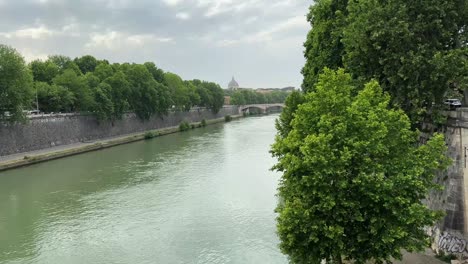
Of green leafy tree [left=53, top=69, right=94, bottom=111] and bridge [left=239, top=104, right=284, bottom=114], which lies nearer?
green leafy tree [left=53, top=69, right=94, bottom=111]

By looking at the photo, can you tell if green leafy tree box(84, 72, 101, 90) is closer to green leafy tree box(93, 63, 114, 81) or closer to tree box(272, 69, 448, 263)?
green leafy tree box(93, 63, 114, 81)

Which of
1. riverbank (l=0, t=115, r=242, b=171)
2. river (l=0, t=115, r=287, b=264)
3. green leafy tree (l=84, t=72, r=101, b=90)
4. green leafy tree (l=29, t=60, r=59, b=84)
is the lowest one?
river (l=0, t=115, r=287, b=264)

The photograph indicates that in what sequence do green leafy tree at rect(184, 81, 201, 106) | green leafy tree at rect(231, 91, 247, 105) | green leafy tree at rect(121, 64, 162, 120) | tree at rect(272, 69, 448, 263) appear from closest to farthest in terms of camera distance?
tree at rect(272, 69, 448, 263), green leafy tree at rect(121, 64, 162, 120), green leafy tree at rect(184, 81, 201, 106), green leafy tree at rect(231, 91, 247, 105)

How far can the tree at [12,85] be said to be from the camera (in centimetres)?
2872

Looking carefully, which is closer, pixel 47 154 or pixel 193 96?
pixel 47 154

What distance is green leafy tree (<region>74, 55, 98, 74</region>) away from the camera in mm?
53812

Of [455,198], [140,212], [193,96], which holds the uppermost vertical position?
[193,96]

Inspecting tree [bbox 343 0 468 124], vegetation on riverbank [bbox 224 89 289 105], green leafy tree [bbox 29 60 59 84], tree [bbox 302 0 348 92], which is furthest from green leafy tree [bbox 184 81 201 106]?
tree [bbox 343 0 468 124]

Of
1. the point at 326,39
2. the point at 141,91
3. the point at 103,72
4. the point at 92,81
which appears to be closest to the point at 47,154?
the point at 92,81

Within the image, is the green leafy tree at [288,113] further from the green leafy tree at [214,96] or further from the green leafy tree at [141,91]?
the green leafy tree at [214,96]

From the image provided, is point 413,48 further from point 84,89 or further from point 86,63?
point 86,63

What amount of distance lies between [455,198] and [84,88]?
36.2 metres

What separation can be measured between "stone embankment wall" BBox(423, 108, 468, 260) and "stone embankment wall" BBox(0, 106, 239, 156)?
28049mm

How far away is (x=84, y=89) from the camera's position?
133ft
